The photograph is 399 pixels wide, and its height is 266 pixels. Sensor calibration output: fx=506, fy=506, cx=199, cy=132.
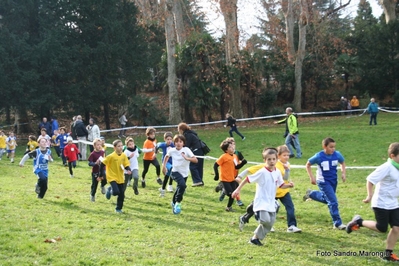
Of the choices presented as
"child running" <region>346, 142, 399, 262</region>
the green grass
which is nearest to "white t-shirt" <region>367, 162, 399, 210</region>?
"child running" <region>346, 142, 399, 262</region>

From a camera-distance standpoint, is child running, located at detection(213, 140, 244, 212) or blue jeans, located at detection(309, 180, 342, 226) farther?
child running, located at detection(213, 140, 244, 212)

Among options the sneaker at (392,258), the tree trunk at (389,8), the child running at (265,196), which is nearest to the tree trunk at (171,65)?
the tree trunk at (389,8)

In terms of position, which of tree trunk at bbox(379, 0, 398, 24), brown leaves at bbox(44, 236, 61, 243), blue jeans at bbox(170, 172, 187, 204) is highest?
tree trunk at bbox(379, 0, 398, 24)

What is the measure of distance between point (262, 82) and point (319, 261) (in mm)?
37318

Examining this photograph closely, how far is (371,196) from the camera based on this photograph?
24.6ft

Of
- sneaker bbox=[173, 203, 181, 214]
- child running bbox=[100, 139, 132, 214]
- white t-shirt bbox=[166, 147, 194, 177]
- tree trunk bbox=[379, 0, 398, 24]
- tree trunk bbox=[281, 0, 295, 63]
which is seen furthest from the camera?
tree trunk bbox=[379, 0, 398, 24]

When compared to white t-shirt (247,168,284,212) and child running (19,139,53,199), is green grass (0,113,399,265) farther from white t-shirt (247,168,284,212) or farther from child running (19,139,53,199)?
white t-shirt (247,168,284,212)

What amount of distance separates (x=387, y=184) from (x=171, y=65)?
29357 mm

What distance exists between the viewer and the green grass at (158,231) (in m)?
7.64

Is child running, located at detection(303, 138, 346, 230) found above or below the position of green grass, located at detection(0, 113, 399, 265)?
above

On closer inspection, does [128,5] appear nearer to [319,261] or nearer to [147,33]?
[147,33]

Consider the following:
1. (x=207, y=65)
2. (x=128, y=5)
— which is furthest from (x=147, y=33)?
(x=207, y=65)

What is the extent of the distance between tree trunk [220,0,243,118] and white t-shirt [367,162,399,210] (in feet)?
92.7

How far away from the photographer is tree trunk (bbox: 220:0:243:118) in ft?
114
